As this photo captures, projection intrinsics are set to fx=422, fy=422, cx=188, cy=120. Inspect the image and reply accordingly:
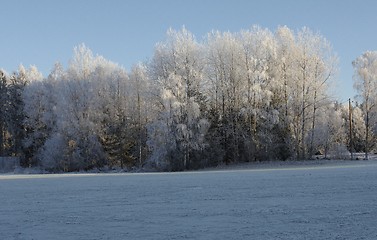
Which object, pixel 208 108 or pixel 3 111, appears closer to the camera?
pixel 208 108

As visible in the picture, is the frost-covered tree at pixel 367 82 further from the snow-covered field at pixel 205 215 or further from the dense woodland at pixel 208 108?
the snow-covered field at pixel 205 215

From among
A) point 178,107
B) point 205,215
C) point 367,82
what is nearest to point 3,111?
point 178,107

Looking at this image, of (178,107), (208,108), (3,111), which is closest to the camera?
(178,107)

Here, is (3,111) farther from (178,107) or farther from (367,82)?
(367,82)

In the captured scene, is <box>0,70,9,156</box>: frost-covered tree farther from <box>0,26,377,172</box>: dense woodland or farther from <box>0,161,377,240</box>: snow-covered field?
<box>0,161,377,240</box>: snow-covered field

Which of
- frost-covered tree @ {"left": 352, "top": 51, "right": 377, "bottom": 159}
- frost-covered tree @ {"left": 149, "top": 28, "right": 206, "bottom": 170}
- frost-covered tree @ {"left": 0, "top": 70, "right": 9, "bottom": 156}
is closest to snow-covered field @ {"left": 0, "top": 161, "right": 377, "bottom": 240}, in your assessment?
frost-covered tree @ {"left": 149, "top": 28, "right": 206, "bottom": 170}

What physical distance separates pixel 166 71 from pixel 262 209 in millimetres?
40191

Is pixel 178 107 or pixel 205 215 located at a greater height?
pixel 178 107

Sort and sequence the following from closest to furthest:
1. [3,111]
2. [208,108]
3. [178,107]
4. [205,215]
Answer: [205,215] → [178,107] → [208,108] → [3,111]

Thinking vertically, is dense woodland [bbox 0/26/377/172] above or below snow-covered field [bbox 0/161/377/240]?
above

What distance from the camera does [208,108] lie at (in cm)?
5303

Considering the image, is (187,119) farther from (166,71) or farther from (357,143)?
(357,143)

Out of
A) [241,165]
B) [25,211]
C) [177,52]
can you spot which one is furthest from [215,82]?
[25,211]

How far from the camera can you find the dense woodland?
162 ft
